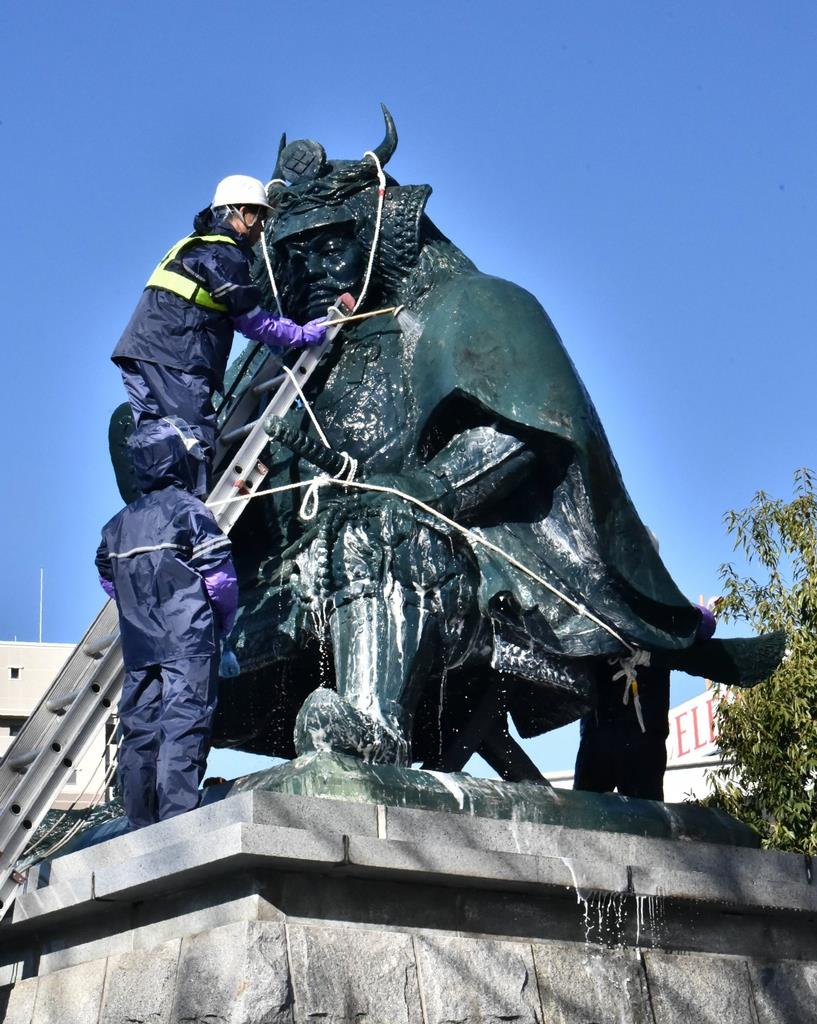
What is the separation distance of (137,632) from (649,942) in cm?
220

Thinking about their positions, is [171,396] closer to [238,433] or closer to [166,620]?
[238,433]

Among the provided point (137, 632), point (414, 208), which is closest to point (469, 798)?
point (137, 632)

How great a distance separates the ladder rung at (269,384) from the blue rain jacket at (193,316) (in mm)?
687

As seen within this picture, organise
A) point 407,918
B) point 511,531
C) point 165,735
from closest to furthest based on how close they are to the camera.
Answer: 1. point 407,918
2. point 165,735
3. point 511,531

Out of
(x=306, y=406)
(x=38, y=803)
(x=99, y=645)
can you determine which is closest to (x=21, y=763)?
(x=38, y=803)

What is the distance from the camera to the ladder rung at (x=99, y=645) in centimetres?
770

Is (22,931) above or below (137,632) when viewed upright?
below

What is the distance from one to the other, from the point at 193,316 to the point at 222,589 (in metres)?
1.14

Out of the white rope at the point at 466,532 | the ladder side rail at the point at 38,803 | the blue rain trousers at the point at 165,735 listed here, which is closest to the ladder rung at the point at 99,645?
the ladder side rail at the point at 38,803

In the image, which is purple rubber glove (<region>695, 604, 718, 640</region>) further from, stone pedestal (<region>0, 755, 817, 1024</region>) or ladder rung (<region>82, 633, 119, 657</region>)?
ladder rung (<region>82, 633, 119, 657</region>)

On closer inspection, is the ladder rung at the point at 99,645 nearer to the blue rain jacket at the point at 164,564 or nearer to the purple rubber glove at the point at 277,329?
the blue rain jacket at the point at 164,564

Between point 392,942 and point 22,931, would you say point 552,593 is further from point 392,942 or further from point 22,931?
point 22,931

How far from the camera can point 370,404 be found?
28.1ft

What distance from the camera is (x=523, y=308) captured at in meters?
8.57
